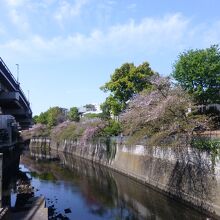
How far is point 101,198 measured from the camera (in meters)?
31.9

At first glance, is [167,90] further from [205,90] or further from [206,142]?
[205,90]

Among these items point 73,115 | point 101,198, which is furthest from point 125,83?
point 73,115

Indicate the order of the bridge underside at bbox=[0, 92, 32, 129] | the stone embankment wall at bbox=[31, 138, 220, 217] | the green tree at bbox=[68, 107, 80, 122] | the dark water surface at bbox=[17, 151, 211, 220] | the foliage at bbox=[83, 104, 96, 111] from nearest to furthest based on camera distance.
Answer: the stone embankment wall at bbox=[31, 138, 220, 217] → the dark water surface at bbox=[17, 151, 211, 220] → the bridge underside at bbox=[0, 92, 32, 129] → the green tree at bbox=[68, 107, 80, 122] → the foliage at bbox=[83, 104, 96, 111]

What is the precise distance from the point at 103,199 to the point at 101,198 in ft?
1.70

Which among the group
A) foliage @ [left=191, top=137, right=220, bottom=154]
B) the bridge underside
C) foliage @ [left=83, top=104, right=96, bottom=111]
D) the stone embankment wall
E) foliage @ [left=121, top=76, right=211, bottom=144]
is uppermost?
foliage @ [left=83, top=104, right=96, bottom=111]

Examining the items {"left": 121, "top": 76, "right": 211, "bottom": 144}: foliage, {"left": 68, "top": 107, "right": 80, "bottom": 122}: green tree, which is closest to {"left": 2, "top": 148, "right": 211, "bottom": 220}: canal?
{"left": 121, "top": 76, "right": 211, "bottom": 144}: foliage

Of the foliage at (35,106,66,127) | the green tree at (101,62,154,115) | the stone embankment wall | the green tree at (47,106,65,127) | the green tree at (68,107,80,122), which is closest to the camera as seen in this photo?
the stone embankment wall

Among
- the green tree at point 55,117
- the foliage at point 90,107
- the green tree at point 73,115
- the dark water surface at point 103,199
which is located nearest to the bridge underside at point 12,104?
the dark water surface at point 103,199

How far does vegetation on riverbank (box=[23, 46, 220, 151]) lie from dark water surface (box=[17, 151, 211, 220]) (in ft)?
15.4

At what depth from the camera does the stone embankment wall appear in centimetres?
2461

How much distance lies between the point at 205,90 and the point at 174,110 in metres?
12.7

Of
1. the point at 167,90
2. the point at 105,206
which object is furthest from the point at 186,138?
the point at 105,206

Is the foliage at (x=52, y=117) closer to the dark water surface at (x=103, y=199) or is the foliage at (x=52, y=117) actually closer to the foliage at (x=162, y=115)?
the dark water surface at (x=103, y=199)

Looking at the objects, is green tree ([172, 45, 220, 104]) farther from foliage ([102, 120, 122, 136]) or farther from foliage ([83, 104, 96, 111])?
foliage ([83, 104, 96, 111])
